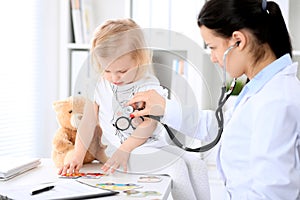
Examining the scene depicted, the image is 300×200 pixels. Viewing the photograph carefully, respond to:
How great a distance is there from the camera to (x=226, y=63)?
123 cm

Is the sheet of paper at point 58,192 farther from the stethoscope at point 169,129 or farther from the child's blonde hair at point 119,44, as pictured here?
the child's blonde hair at point 119,44

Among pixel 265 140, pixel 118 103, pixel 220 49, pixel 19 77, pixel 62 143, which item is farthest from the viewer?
pixel 19 77

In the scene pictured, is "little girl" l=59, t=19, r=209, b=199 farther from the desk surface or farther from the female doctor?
the female doctor

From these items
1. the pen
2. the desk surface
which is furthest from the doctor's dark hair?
the pen

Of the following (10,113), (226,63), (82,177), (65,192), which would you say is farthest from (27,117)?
(226,63)

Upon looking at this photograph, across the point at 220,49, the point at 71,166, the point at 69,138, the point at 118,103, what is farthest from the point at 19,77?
the point at 220,49

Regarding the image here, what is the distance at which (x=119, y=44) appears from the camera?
1.30 m

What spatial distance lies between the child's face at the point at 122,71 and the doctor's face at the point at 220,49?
0.20 metres

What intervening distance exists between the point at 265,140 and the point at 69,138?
78 centimetres

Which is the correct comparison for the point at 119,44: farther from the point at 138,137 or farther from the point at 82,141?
the point at 82,141

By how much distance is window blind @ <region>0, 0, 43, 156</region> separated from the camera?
231 cm

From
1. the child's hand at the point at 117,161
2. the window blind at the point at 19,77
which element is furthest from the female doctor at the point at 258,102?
the window blind at the point at 19,77

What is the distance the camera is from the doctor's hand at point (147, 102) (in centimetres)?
132

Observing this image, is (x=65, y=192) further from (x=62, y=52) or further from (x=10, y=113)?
(x=62, y=52)
